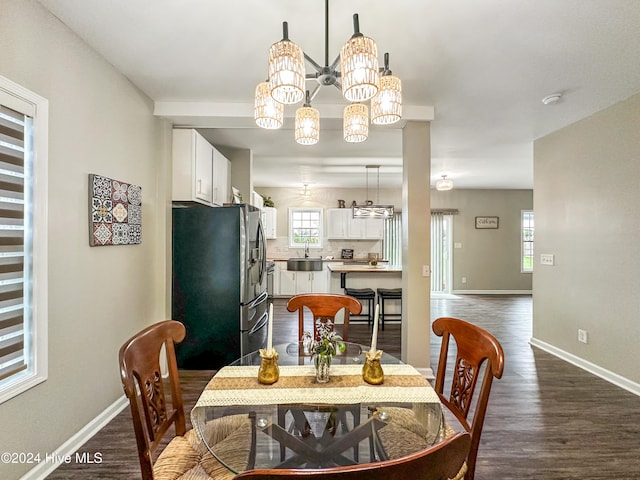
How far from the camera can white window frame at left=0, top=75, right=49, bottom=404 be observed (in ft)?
5.49

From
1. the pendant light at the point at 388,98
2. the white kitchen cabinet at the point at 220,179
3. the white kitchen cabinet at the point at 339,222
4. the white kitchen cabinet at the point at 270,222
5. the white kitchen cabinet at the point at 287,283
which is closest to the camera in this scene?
the pendant light at the point at 388,98

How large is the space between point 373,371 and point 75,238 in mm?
1948

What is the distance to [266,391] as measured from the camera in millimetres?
1308

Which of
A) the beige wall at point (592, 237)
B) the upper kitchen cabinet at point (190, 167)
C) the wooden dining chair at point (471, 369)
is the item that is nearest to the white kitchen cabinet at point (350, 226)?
the beige wall at point (592, 237)

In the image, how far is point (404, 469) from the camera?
0.58 meters

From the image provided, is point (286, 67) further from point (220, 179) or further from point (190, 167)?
point (220, 179)

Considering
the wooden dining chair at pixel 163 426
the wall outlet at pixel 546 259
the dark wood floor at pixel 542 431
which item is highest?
the wall outlet at pixel 546 259

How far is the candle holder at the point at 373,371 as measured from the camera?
136 cm

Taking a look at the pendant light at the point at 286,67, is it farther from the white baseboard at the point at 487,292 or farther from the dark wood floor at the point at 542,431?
the white baseboard at the point at 487,292

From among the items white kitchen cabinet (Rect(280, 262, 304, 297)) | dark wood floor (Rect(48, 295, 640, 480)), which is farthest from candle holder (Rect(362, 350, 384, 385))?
white kitchen cabinet (Rect(280, 262, 304, 297))

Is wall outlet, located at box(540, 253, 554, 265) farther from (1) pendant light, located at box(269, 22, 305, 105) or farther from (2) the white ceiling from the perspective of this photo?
(1) pendant light, located at box(269, 22, 305, 105)

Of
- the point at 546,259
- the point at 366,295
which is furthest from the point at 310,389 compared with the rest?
the point at 546,259

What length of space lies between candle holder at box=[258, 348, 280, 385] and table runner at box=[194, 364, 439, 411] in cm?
2

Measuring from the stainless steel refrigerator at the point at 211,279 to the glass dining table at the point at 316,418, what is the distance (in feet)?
5.61
